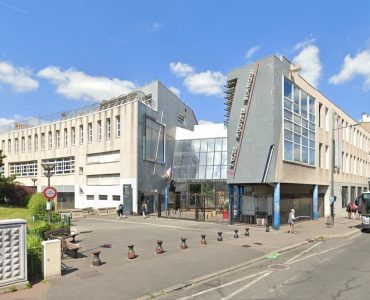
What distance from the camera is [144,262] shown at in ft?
45.8

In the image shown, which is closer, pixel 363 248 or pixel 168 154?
pixel 363 248

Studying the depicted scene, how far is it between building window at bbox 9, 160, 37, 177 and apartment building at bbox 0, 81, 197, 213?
0.14 metres

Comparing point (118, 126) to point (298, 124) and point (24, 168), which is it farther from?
point (24, 168)

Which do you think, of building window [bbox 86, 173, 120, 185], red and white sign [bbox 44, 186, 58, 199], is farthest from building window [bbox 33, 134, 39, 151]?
red and white sign [bbox 44, 186, 58, 199]

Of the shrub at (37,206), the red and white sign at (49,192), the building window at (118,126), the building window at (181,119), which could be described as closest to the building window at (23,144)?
the building window at (118,126)

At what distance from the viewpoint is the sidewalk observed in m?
10.2

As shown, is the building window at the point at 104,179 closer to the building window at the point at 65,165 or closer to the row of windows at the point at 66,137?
the building window at the point at 65,165

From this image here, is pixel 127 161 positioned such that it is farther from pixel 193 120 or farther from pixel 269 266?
pixel 269 266

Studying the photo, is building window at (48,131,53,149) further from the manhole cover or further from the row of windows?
the manhole cover

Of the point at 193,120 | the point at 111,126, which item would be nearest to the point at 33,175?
the point at 111,126

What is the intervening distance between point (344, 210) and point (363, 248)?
29.6m

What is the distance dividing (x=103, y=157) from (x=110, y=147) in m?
1.97

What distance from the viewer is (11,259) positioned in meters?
10.1

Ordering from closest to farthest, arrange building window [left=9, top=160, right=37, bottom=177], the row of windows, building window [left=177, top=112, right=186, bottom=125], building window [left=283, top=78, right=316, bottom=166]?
1. building window [left=283, top=78, right=316, bottom=166]
2. the row of windows
3. building window [left=177, top=112, right=186, bottom=125]
4. building window [left=9, top=160, right=37, bottom=177]
